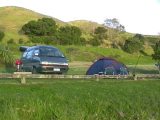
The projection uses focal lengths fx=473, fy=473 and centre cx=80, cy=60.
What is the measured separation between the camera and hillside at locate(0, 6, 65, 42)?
302 feet

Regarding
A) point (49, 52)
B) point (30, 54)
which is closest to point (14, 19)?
point (30, 54)

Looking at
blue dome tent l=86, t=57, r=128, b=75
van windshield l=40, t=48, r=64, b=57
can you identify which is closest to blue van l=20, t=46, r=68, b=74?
van windshield l=40, t=48, r=64, b=57

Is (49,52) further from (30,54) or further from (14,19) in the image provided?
(14,19)

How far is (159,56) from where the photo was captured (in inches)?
1662

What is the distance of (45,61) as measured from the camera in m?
23.8

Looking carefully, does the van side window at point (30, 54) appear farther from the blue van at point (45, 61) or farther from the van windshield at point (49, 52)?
the van windshield at point (49, 52)

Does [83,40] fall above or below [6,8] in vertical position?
below

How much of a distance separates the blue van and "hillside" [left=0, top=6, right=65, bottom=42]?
200 feet

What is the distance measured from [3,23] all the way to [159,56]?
2927 inches

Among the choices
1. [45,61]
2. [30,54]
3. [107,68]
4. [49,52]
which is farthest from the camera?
[107,68]

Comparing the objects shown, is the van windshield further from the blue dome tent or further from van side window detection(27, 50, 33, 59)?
the blue dome tent

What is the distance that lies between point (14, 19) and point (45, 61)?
94668mm

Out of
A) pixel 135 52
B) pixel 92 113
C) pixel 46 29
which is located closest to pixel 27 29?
pixel 46 29

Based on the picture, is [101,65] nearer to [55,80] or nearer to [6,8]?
[55,80]
